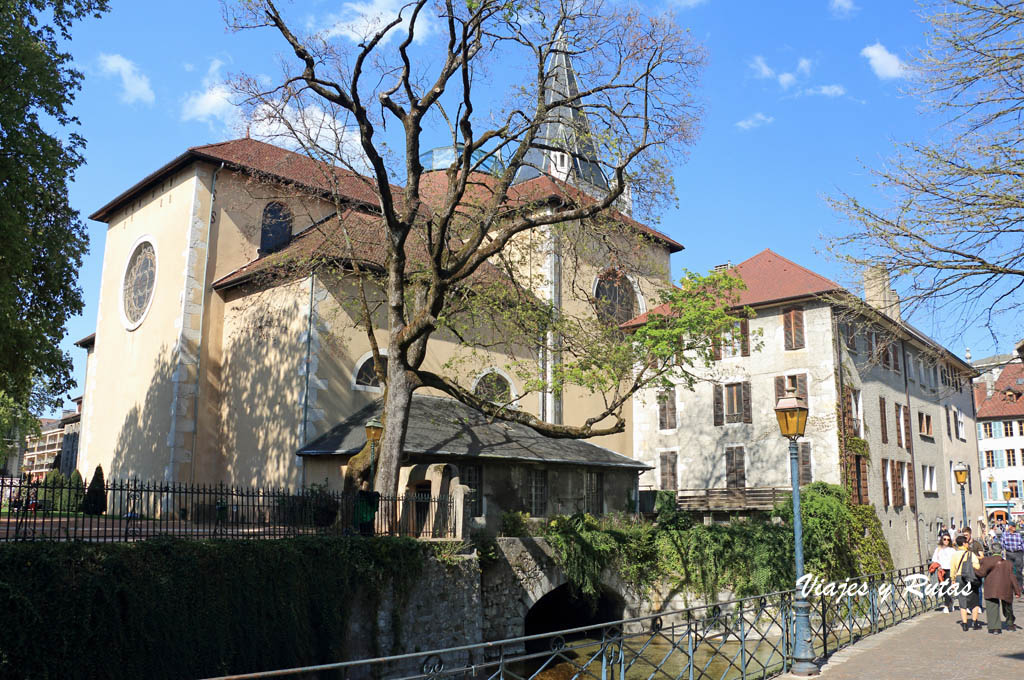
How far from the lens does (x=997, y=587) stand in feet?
41.2

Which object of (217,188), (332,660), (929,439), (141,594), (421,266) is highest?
(217,188)

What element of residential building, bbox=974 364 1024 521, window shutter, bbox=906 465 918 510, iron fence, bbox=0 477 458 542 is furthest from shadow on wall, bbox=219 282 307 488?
residential building, bbox=974 364 1024 521

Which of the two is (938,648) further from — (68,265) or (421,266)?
(68,265)

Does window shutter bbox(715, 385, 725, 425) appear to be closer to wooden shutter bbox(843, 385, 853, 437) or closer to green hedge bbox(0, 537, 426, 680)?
wooden shutter bbox(843, 385, 853, 437)

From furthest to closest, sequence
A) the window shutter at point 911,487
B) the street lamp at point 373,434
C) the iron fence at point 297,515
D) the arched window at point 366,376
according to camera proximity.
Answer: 1. the window shutter at point 911,487
2. the arched window at point 366,376
3. the street lamp at point 373,434
4. the iron fence at point 297,515

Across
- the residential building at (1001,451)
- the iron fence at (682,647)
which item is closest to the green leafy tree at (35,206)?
the iron fence at (682,647)

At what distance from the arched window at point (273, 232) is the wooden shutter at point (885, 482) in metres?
21.5

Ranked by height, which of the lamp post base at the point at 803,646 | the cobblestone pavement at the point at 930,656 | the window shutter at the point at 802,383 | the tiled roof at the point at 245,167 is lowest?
the cobblestone pavement at the point at 930,656

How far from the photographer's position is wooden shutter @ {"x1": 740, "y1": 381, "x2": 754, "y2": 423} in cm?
2812

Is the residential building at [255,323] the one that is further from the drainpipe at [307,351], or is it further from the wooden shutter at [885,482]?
the wooden shutter at [885,482]

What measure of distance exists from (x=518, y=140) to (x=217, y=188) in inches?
503

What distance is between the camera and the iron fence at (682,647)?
29.3 feet

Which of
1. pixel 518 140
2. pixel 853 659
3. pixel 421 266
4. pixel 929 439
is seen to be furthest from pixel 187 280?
pixel 929 439

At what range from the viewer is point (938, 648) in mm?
12539
